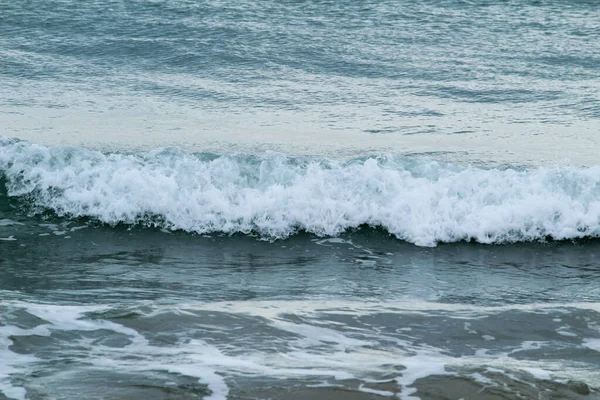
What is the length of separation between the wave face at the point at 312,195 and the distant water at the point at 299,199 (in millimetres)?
23

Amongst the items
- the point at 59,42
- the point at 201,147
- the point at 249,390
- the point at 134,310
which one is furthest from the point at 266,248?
the point at 59,42

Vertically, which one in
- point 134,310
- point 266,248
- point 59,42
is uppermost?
point 59,42

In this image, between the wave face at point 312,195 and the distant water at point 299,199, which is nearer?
the distant water at point 299,199

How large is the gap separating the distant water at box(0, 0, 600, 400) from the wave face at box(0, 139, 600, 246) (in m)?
0.02

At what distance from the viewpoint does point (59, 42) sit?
14172mm

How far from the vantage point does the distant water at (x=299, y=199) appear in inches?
168

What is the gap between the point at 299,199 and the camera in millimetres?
8094

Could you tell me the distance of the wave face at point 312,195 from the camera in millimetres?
7852

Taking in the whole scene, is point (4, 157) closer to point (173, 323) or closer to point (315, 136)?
point (315, 136)

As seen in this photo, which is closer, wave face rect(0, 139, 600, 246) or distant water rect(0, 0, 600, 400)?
distant water rect(0, 0, 600, 400)

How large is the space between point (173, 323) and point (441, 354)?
143 cm

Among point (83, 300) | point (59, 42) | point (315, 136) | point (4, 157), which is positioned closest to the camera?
point (83, 300)

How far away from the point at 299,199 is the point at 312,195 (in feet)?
0.45

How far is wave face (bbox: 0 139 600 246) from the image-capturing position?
785 cm
